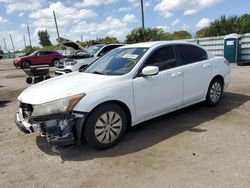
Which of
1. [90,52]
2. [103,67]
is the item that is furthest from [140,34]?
[103,67]

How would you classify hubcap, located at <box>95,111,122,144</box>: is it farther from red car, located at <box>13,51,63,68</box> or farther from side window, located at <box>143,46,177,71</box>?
red car, located at <box>13,51,63,68</box>

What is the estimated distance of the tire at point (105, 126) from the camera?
3670mm

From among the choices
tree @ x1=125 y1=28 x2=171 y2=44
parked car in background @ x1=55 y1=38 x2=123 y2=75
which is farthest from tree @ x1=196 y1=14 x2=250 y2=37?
parked car in background @ x1=55 y1=38 x2=123 y2=75

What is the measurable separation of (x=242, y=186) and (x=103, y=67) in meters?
2.97

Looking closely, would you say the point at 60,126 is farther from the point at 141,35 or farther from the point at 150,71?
the point at 141,35

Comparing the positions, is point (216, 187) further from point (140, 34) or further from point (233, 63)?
point (140, 34)

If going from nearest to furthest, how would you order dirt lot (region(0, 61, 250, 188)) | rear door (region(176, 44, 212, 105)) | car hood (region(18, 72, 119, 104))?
dirt lot (region(0, 61, 250, 188))
car hood (region(18, 72, 119, 104))
rear door (region(176, 44, 212, 105))

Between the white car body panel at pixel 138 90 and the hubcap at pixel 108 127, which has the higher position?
the white car body panel at pixel 138 90

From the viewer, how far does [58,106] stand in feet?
11.6

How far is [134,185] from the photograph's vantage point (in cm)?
296

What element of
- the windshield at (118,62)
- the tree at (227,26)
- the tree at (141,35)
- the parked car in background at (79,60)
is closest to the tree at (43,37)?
the tree at (141,35)

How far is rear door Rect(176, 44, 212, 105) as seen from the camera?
4.97 metres

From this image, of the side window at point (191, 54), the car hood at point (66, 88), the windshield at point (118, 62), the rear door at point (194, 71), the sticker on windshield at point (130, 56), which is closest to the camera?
the car hood at point (66, 88)

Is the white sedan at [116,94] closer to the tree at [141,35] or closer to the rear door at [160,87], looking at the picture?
the rear door at [160,87]
